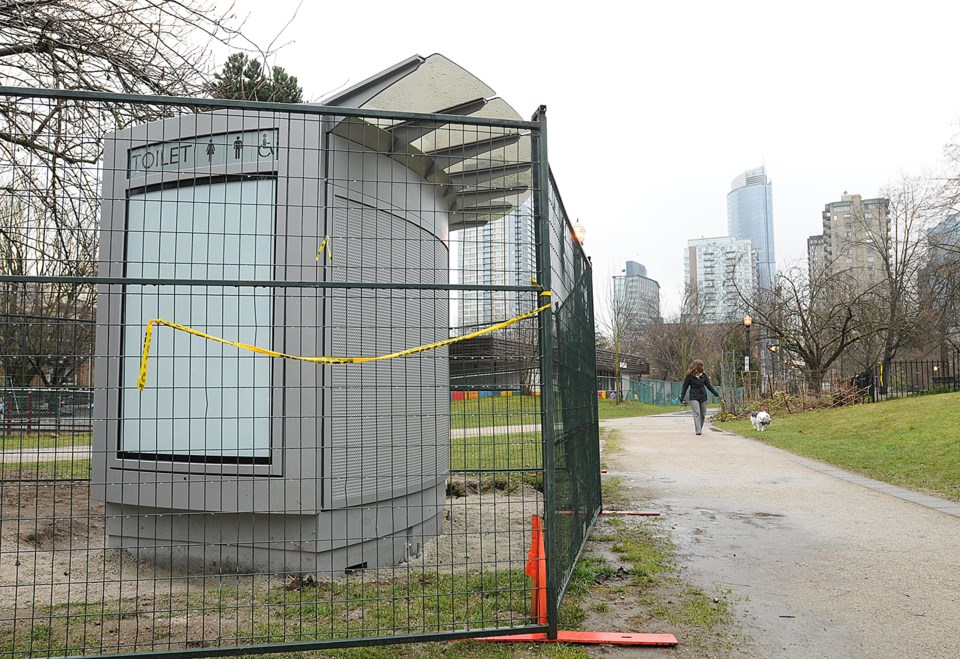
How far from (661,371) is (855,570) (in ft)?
224

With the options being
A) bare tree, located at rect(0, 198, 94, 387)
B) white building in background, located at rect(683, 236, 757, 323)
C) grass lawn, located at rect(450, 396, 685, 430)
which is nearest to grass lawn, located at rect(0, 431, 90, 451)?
bare tree, located at rect(0, 198, 94, 387)

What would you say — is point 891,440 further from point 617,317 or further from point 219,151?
point 617,317

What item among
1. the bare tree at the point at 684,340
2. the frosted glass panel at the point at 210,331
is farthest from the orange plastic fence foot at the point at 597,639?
the bare tree at the point at 684,340

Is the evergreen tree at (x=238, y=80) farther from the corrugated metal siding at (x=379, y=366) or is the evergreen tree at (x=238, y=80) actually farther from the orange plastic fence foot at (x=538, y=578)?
the orange plastic fence foot at (x=538, y=578)

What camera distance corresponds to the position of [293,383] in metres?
5.24

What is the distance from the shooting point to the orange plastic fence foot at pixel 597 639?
3.72m

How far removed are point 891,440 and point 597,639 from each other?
12.4 meters

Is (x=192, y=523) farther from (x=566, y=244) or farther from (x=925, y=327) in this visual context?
(x=925, y=327)

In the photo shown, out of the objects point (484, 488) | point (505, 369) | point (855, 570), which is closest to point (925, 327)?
point (484, 488)

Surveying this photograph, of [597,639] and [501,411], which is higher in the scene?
[501,411]

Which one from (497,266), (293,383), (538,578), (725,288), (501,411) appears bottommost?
(538,578)

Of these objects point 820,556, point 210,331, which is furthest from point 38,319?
point 820,556

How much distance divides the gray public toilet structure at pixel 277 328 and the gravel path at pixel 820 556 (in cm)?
229

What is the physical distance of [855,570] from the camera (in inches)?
204
